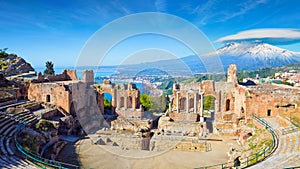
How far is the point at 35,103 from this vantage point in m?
25.7

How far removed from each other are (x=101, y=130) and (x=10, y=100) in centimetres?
1024

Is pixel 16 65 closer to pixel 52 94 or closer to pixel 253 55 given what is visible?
pixel 52 94

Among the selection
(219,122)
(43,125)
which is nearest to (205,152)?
(219,122)

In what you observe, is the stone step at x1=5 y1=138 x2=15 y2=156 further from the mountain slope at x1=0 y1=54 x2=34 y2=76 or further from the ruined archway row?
the mountain slope at x1=0 y1=54 x2=34 y2=76

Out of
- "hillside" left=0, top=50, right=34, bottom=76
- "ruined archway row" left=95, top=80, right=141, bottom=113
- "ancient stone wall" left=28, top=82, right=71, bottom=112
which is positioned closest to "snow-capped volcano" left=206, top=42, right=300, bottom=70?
"ruined archway row" left=95, top=80, right=141, bottom=113

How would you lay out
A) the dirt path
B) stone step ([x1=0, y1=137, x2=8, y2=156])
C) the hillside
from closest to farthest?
stone step ([x1=0, y1=137, x2=8, y2=156]), the dirt path, the hillside

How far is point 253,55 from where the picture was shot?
60125mm

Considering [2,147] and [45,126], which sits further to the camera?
[45,126]

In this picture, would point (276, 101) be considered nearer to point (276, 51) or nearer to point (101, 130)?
point (101, 130)

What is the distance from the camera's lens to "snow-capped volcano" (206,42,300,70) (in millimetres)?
43219

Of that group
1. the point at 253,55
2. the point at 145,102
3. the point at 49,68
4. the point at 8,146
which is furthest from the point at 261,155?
the point at 253,55

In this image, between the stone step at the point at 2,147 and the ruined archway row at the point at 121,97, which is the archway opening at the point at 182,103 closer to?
the ruined archway row at the point at 121,97

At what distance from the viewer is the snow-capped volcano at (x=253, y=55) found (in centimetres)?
4322

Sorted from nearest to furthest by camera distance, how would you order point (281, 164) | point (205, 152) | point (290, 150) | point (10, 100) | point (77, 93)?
point (281, 164) < point (290, 150) < point (205, 152) < point (10, 100) < point (77, 93)
